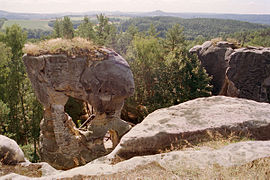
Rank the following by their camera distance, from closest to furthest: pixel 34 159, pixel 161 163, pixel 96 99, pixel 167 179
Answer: pixel 167 179
pixel 161 163
pixel 96 99
pixel 34 159

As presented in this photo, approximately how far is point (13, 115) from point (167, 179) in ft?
68.4

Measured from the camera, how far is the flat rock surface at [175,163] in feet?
16.9

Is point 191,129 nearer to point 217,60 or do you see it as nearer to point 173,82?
point 173,82

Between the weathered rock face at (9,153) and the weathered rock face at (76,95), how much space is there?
5.63 meters

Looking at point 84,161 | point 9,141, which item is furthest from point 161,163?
point 84,161

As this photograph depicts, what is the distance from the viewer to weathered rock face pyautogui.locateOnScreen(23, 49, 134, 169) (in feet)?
45.2

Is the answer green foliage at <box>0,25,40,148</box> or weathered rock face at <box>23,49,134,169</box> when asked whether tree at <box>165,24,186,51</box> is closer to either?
weathered rock face at <box>23,49,134,169</box>

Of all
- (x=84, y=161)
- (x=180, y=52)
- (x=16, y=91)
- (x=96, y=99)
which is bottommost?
(x=84, y=161)

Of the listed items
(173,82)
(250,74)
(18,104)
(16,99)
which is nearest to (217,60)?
(250,74)

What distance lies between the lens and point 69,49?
13.8m

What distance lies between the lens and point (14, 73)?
20625mm

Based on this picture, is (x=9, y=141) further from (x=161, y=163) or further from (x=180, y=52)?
(x=180, y=52)

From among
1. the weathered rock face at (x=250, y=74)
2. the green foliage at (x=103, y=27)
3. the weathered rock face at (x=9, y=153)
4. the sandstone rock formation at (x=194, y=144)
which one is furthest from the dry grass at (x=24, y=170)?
the green foliage at (x=103, y=27)

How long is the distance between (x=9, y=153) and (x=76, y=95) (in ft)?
20.9
